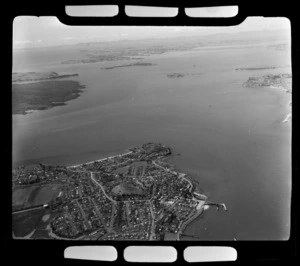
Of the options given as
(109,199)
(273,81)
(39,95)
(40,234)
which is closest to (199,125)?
(273,81)

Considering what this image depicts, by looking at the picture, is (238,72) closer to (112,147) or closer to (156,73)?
(156,73)

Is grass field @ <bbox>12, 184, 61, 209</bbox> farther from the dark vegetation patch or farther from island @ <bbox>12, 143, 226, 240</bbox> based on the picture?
the dark vegetation patch

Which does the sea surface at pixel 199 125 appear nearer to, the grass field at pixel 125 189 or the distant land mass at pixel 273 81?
the distant land mass at pixel 273 81

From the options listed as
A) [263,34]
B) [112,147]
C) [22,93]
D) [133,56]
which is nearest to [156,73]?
[133,56]

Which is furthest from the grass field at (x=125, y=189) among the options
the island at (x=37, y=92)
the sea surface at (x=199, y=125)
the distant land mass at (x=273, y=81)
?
the distant land mass at (x=273, y=81)

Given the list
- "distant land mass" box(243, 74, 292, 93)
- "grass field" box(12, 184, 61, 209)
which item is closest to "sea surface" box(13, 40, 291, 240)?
"distant land mass" box(243, 74, 292, 93)

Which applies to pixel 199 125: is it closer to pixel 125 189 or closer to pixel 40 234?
pixel 125 189
